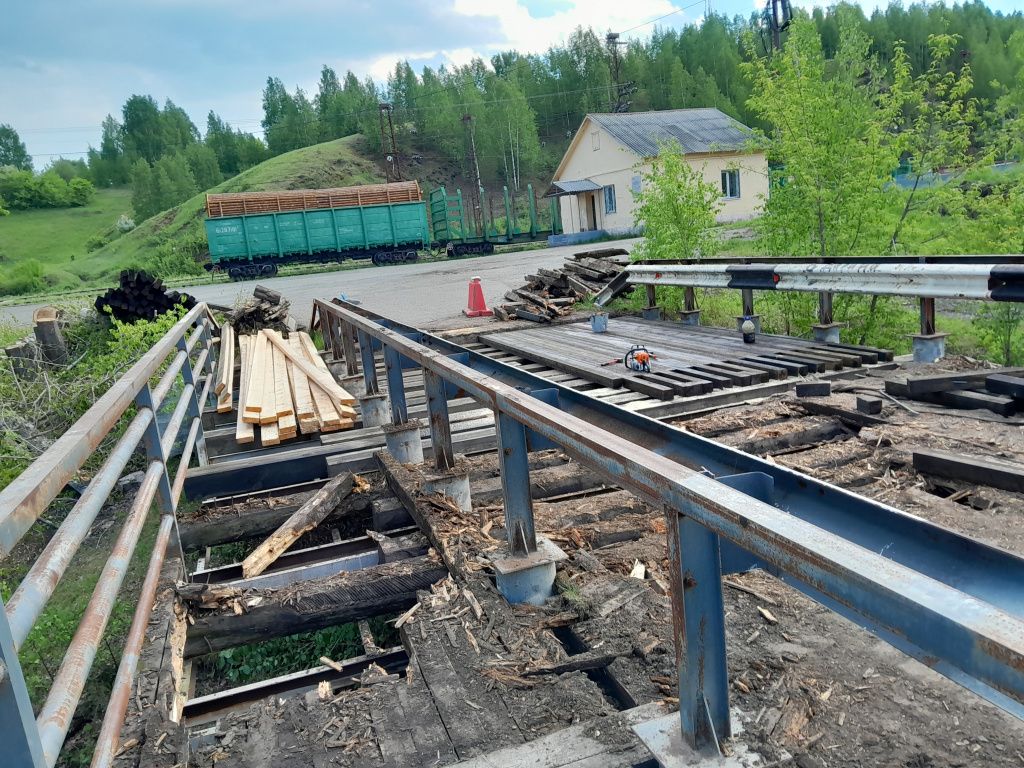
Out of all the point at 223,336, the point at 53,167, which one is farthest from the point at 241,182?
the point at 53,167

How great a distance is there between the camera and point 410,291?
2233 cm

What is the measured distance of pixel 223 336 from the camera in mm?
12844

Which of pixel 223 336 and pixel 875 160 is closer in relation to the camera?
pixel 875 160

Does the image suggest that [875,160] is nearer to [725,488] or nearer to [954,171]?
[954,171]

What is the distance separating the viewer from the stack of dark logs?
11.8 meters

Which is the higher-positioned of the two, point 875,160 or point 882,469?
point 875,160

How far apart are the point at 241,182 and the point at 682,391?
72.0 meters

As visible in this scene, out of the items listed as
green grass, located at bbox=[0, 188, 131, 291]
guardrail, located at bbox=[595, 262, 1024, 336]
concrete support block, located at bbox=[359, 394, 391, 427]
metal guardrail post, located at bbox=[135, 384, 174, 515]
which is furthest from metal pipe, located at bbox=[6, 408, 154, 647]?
green grass, located at bbox=[0, 188, 131, 291]

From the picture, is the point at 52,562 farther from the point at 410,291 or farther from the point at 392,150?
the point at 392,150

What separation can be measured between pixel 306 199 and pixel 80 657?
3965 cm

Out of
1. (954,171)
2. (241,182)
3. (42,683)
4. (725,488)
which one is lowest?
(42,683)

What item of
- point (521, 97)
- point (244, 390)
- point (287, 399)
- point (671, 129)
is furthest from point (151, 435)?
point (521, 97)

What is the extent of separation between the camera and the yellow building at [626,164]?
41.6 metres

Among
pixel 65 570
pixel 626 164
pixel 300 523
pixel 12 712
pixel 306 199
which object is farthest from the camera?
pixel 626 164
